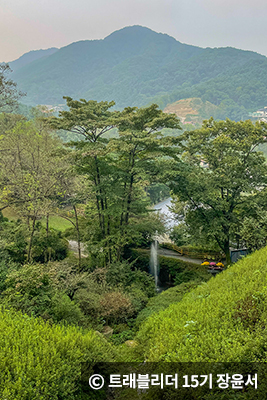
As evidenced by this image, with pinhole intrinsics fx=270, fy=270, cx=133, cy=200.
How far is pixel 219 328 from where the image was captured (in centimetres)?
500

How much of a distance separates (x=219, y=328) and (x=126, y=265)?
878cm

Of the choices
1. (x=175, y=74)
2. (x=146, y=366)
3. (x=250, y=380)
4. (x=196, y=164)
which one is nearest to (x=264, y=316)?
(x=250, y=380)

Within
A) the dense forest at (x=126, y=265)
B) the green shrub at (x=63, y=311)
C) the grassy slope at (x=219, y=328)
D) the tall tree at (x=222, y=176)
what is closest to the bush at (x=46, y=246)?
the dense forest at (x=126, y=265)

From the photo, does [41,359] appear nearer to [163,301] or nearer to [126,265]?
[163,301]

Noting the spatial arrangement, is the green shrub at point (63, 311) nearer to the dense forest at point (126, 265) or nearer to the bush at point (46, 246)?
the dense forest at point (126, 265)

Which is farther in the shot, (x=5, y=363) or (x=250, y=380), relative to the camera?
(x=5, y=363)

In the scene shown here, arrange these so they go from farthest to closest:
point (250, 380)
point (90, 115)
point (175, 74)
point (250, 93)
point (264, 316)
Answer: point (175, 74)
point (250, 93)
point (90, 115)
point (264, 316)
point (250, 380)

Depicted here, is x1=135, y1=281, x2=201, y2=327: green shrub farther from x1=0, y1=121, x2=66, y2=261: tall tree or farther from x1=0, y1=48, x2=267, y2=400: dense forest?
x1=0, y1=121, x2=66, y2=261: tall tree

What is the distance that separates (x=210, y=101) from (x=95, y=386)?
134968 millimetres

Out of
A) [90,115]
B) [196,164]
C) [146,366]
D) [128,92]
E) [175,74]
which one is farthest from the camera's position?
[175,74]

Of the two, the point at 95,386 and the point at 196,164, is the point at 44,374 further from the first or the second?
the point at 196,164

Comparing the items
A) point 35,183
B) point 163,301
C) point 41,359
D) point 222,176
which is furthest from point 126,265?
point 41,359

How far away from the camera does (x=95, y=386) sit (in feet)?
16.3

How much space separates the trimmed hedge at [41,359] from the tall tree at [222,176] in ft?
29.6
